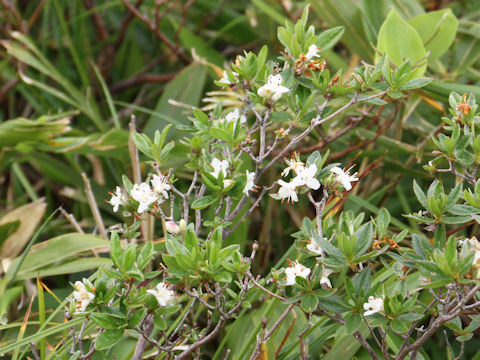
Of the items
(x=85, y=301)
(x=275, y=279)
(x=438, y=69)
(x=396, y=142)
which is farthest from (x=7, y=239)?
(x=438, y=69)

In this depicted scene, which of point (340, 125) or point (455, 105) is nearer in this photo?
point (455, 105)

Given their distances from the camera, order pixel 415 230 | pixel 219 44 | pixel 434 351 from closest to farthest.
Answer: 1. pixel 434 351
2. pixel 415 230
3. pixel 219 44

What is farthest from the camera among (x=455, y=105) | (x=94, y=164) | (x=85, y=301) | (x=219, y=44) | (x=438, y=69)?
(x=219, y=44)

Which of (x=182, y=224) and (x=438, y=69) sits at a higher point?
(x=182, y=224)

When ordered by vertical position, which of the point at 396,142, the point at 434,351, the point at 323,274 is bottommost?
the point at 434,351

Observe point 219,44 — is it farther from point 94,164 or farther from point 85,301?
point 85,301

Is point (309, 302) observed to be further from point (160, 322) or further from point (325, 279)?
point (160, 322)

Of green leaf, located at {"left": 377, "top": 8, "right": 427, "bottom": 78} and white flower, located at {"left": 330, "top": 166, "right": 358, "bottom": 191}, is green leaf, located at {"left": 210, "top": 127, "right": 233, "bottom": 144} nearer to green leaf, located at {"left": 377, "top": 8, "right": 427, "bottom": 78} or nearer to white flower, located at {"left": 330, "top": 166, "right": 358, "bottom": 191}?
white flower, located at {"left": 330, "top": 166, "right": 358, "bottom": 191}
